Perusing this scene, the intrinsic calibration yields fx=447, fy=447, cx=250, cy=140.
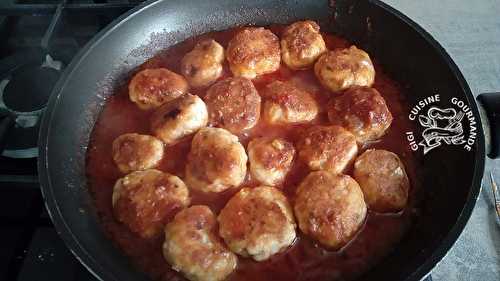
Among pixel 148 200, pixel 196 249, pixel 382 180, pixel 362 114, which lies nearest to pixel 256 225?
pixel 196 249

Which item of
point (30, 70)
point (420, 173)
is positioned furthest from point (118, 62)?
point (420, 173)

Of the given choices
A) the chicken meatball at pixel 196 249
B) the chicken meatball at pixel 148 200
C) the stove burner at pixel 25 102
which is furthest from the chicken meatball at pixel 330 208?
the stove burner at pixel 25 102

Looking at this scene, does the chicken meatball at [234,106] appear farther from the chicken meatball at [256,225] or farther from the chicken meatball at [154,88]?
the chicken meatball at [256,225]

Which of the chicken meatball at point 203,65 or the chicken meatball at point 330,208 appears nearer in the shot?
the chicken meatball at point 330,208

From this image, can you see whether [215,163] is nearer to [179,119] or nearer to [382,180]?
[179,119]

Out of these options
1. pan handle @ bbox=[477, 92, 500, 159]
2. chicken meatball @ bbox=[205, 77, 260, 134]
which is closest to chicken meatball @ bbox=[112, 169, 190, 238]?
chicken meatball @ bbox=[205, 77, 260, 134]

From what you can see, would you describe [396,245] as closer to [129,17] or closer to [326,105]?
[326,105]
